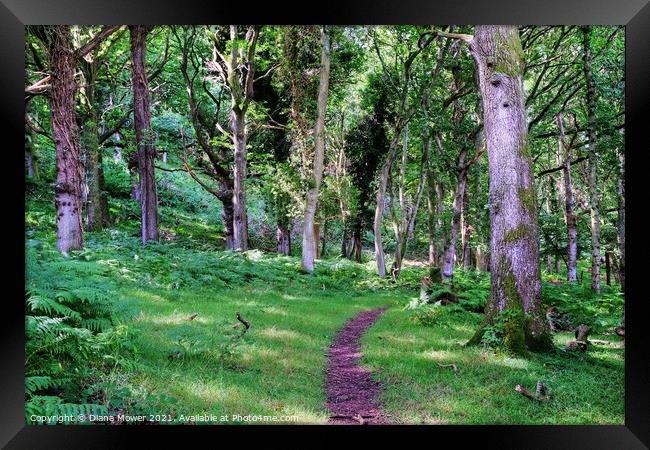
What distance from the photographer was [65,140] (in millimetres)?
5859

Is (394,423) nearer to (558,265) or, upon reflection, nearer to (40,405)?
(40,405)

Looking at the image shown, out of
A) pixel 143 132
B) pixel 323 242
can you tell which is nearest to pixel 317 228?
pixel 323 242

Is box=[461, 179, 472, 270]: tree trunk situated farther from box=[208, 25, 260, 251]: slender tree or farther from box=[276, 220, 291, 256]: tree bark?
box=[208, 25, 260, 251]: slender tree

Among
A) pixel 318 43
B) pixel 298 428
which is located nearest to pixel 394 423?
pixel 298 428

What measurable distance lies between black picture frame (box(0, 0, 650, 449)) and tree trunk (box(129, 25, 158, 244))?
3.68 m

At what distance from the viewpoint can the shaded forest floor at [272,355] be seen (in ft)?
12.5

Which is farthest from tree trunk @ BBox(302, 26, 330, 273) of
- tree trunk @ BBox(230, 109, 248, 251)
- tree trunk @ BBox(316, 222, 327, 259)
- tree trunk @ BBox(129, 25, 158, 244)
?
tree trunk @ BBox(129, 25, 158, 244)

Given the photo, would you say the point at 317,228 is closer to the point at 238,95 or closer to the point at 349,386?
the point at 238,95

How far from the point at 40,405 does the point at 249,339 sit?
2.00 metres

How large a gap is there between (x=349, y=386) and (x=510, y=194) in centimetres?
271

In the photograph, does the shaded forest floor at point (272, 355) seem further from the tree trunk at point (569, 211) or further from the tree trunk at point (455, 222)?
the tree trunk at point (455, 222)

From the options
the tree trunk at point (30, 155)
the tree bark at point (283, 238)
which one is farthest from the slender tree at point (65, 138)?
the tree bark at point (283, 238)

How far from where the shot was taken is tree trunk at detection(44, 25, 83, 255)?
5492 mm

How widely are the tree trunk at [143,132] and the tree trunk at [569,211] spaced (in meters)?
7.06
